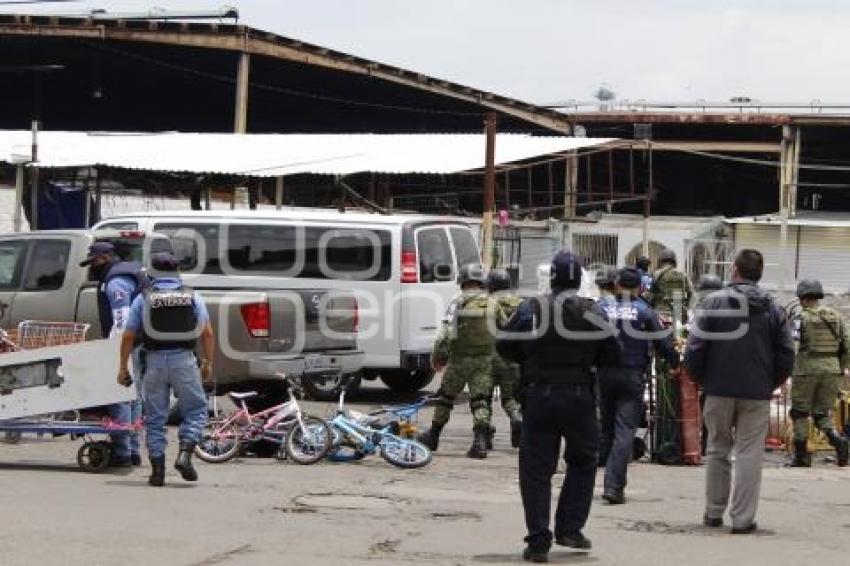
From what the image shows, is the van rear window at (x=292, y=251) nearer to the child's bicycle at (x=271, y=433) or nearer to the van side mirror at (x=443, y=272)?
the van side mirror at (x=443, y=272)

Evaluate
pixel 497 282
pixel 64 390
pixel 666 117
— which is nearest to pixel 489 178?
pixel 497 282

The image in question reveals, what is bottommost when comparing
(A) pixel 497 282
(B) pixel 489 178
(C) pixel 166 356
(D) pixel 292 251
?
(C) pixel 166 356

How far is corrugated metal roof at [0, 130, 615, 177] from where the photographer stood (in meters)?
25.7

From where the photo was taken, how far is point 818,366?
13336mm

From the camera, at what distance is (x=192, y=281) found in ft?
56.4

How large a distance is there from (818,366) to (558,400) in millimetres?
5811

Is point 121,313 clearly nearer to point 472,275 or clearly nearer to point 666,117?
point 472,275

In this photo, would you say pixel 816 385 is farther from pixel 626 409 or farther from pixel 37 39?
pixel 37 39

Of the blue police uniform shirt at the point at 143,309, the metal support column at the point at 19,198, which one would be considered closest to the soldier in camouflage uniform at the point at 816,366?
the blue police uniform shirt at the point at 143,309

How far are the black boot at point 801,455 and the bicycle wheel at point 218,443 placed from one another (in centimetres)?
511

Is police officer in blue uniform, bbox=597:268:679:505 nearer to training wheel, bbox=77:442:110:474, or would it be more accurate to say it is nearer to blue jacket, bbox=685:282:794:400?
blue jacket, bbox=685:282:794:400

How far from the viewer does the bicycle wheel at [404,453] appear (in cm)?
1234

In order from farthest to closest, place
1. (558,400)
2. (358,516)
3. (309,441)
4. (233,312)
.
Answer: (233,312) < (309,441) < (358,516) < (558,400)

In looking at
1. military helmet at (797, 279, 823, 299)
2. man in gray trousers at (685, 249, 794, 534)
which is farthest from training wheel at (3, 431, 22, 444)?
military helmet at (797, 279, 823, 299)
